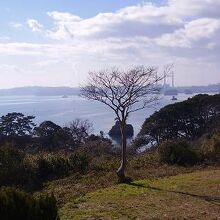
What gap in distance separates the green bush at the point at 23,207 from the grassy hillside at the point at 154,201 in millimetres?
2896

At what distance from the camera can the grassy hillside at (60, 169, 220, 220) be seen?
979cm

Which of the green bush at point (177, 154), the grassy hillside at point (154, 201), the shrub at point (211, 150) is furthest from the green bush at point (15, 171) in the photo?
the shrub at point (211, 150)

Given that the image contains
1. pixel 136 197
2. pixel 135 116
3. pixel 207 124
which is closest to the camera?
pixel 136 197

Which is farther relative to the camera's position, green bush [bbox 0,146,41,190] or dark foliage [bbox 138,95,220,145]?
dark foliage [bbox 138,95,220,145]

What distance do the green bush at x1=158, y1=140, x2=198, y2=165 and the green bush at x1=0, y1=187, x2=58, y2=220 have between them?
41.7 ft

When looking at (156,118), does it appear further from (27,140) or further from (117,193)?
(117,193)

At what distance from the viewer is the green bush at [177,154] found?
18.9m

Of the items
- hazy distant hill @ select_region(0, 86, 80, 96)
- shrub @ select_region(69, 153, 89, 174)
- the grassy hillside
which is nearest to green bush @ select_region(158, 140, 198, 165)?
shrub @ select_region(69, 153, 89, 174)

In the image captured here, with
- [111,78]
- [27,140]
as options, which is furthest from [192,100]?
[111,78]

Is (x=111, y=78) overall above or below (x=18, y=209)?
above

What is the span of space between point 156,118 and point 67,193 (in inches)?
964

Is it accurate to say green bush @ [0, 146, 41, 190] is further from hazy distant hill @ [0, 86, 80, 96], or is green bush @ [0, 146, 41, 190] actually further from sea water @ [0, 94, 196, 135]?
hazy distant hill @ [0, 86, 80, 96]

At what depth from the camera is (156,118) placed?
37.2 metres

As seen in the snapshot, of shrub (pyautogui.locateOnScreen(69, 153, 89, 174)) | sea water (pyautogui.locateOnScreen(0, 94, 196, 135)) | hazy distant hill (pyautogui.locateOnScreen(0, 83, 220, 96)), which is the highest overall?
hazy distant hill (pyautogui.locateOnScreen(0, 83, 220, 96))
